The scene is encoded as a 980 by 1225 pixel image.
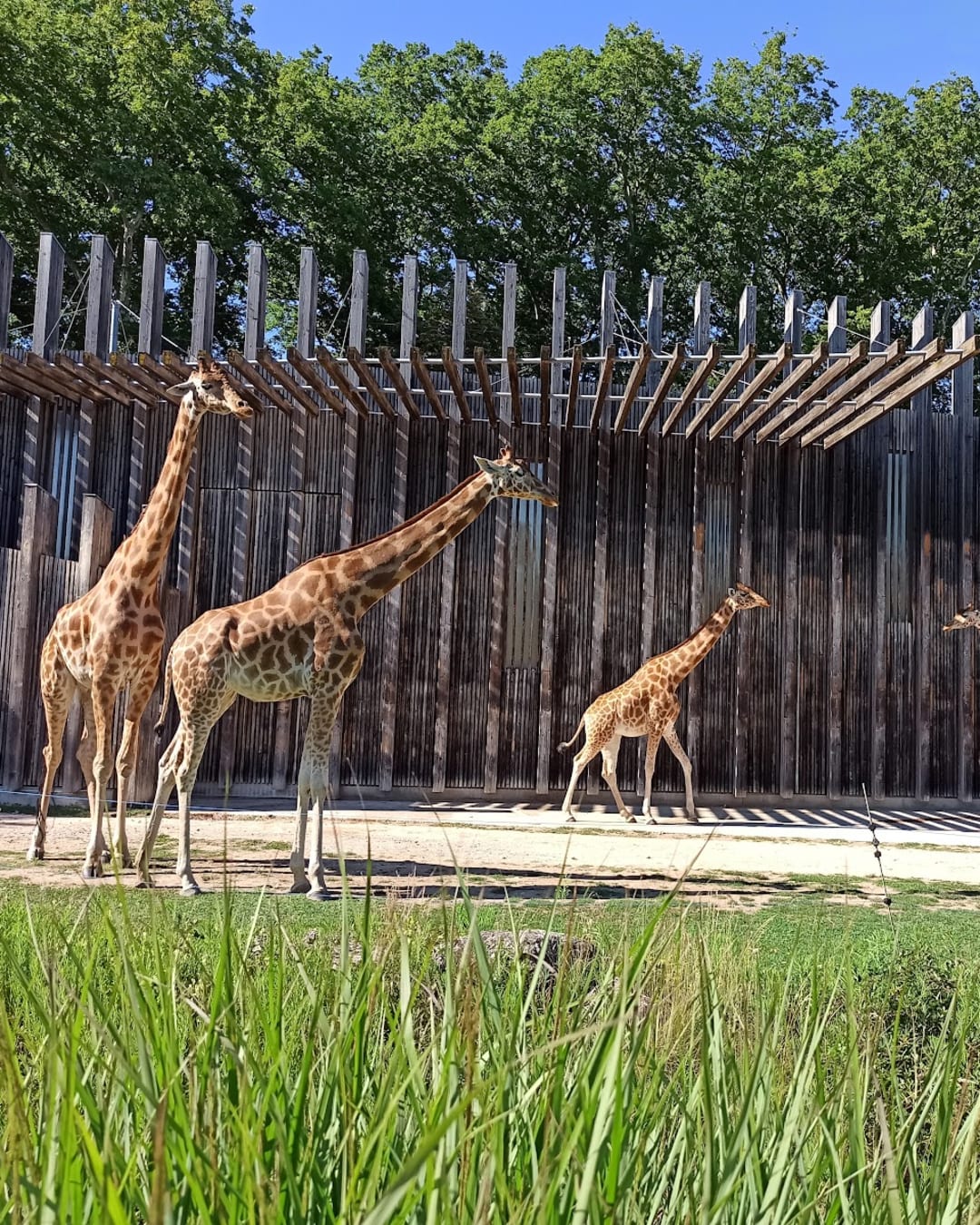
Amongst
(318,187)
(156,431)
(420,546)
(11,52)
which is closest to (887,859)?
(420,546)

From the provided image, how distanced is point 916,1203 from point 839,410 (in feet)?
40.5

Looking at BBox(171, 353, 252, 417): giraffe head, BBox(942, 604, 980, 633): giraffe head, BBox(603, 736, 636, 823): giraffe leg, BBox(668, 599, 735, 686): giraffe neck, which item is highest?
BBox(171, 353, 252, 417): giraffe head

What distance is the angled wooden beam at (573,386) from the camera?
10.9 m

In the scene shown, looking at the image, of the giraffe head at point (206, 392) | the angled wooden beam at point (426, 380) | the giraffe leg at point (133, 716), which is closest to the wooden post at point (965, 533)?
the angled wooden beam at point (426, 380)

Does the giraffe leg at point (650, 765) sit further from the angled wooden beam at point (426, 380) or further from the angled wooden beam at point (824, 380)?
the angled wooden beam at point (426, 380)

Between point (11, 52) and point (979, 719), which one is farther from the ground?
point (11, 52)

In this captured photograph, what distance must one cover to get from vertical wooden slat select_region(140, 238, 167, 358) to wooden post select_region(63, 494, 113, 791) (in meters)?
2.54

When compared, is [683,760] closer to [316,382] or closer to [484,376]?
[484,376]

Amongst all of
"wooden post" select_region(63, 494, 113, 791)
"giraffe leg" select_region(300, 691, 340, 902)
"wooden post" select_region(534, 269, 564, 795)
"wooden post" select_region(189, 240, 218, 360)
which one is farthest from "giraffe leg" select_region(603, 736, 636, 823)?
"wooden post" select_region(189, 240, 218, 360)

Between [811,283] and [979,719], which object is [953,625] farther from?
[811,283]

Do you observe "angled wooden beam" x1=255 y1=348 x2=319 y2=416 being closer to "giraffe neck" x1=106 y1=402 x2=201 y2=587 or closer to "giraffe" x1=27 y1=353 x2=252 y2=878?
"giraffe" x1=27 y1=353 x2=252 y2=878

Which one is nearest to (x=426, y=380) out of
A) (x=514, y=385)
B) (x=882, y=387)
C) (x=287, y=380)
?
(x=514, y=385)

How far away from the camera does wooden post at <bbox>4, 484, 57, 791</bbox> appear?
36.7 ft

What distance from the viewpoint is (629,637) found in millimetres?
13164
